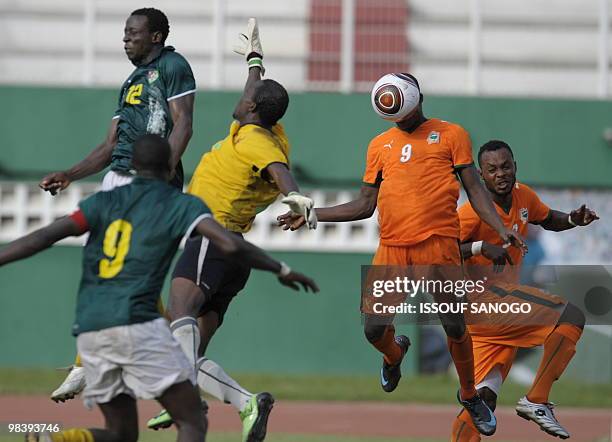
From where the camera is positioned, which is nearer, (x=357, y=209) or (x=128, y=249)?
(x=128, y=249)

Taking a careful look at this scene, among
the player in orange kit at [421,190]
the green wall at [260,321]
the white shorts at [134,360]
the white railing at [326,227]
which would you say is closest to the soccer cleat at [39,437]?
the white shorts at [134,360]

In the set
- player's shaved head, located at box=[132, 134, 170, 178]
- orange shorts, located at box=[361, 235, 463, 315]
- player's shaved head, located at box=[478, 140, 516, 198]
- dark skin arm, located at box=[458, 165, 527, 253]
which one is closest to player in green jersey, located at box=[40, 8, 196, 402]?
player's shaved head, located at box=[132, 134, 170, 178]

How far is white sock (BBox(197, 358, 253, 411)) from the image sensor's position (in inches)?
404

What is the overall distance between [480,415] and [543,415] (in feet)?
1.72

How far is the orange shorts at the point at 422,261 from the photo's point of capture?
10.8 meters

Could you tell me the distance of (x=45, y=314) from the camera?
1978cm

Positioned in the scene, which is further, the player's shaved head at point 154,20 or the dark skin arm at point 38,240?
the player's shaved head at point 154,20

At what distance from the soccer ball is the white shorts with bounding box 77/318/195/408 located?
3.23 meters

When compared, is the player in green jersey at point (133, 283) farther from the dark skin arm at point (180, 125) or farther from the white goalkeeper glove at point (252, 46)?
the white goalkeeper glove at point (252, 46)

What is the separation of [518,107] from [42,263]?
743cm

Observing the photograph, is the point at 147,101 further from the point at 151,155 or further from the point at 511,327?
the point at 511,327

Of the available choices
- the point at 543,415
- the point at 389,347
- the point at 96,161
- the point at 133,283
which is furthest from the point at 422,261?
the point at 133,283

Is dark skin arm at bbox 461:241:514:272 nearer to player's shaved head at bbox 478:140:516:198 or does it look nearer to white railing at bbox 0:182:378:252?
player's shaved head at bbox 478:140:516:198

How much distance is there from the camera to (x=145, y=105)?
35.0 feet
